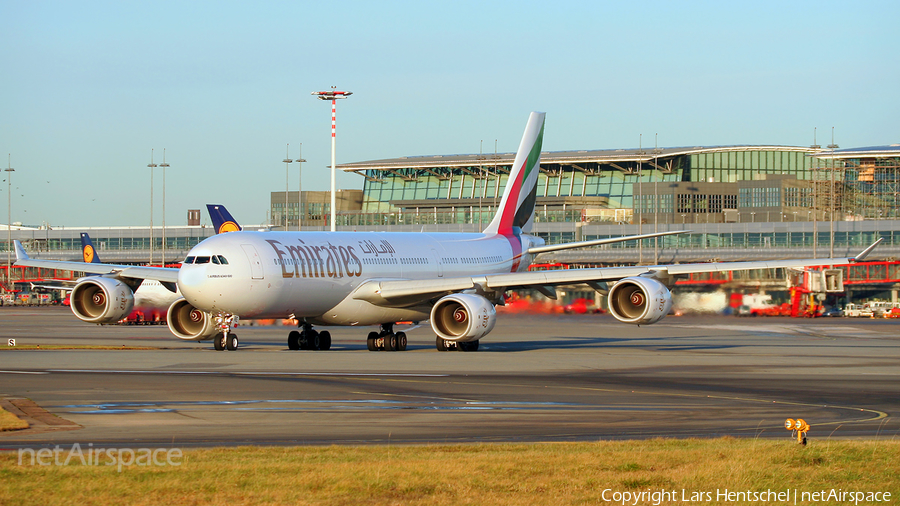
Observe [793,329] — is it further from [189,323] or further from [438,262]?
[189,323]

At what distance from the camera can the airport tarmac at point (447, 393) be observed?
14586mm

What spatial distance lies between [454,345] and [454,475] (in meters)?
24.0

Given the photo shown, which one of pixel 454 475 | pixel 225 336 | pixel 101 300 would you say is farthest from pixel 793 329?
pixel 454 475

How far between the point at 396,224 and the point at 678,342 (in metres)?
69.9

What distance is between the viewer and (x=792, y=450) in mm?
11984

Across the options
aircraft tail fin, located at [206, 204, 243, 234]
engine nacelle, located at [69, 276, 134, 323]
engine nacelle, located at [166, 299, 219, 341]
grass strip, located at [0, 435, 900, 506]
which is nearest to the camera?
grass strip, located at [0, 435, 900, 506]

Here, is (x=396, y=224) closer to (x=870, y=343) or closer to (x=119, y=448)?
(x=870, y=343)

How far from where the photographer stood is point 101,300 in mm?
34688

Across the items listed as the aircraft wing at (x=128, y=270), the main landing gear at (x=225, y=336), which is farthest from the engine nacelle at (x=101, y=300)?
the main landing gear at (x=225, y=336)

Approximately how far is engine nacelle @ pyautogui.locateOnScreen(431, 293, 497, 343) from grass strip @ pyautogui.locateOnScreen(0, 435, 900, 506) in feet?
64.3

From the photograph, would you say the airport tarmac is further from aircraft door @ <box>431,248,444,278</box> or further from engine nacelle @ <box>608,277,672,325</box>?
aircraft door @ <box>431,248,444,278</box>

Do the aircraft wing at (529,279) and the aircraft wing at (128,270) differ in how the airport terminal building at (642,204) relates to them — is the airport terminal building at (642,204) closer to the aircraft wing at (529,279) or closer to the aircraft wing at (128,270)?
the aircraft wing at (529,279)

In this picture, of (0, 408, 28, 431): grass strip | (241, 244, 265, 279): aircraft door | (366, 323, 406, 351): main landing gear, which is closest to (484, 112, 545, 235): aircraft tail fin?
(366, 323, 406, 351): main landing gear

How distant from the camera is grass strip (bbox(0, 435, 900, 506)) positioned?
951cm
